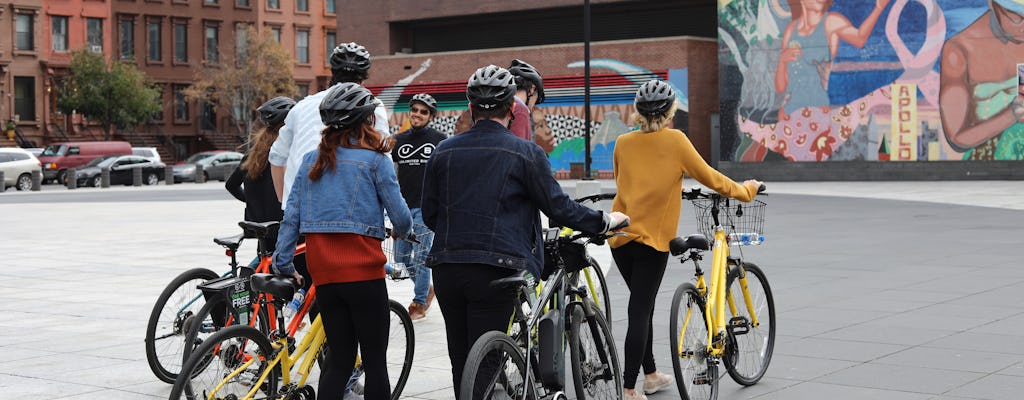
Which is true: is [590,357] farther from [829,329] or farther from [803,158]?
[803,158]

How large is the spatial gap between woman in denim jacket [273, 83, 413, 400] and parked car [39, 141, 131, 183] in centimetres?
4509

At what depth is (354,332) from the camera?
18.2 ft

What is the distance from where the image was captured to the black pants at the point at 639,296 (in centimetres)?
655

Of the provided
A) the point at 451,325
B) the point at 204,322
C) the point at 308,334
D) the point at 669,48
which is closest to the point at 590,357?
the point at 451,325

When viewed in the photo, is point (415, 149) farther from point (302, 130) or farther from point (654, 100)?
point (654, 100)

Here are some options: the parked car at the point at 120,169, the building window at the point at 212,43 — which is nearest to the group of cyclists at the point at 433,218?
the parked car at the point at 120,169

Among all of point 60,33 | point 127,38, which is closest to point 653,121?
point 60,33

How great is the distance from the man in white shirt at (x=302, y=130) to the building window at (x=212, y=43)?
6476cm

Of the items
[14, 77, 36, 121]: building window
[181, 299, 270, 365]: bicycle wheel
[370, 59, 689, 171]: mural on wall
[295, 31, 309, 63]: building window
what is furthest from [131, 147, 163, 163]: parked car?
[181, 299, 270, 365]: bicycle wheel

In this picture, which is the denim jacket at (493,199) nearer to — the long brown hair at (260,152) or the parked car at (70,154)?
the long brown hair at (260,152)

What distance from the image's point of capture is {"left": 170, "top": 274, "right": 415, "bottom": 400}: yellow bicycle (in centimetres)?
516

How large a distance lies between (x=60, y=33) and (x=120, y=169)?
18.8 m

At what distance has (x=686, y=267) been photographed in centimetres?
1429

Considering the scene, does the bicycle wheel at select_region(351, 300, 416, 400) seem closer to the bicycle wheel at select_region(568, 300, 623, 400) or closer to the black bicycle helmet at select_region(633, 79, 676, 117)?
the bicycle wheel at select_region(568, 300, 623, 400)
